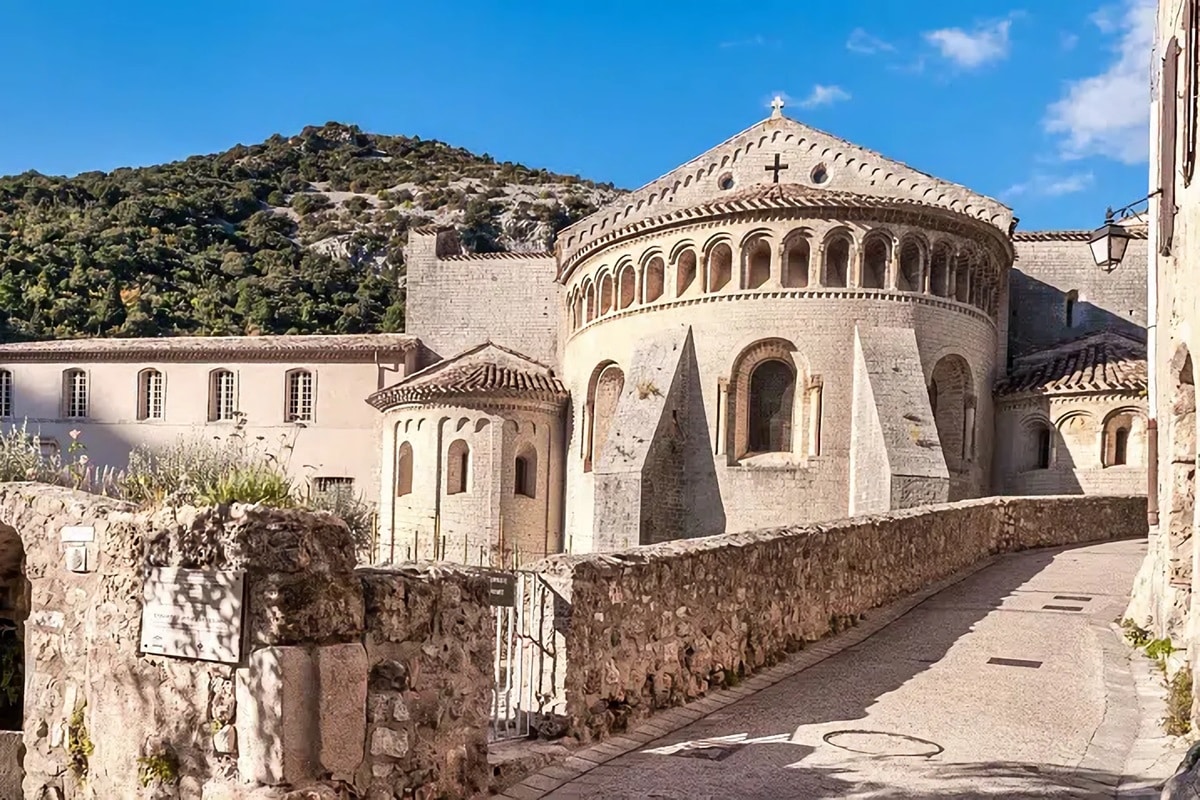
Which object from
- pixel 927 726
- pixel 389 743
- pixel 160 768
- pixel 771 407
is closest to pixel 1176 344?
pixel 927 726

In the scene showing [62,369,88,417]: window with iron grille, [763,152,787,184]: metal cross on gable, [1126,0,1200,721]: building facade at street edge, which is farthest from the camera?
[62,369,88,417]: window with iron grille

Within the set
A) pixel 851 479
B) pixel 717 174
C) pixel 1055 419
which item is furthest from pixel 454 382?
pixel 1055 419

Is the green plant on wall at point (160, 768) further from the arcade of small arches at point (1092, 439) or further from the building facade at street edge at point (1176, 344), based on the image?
the arcade of small arches at point (1092, 439)

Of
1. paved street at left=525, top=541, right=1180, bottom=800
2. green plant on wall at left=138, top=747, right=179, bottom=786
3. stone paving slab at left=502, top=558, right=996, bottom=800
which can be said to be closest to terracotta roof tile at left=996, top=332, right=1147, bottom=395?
stone paving slab at left=502, top=558, right=996, bottom=800

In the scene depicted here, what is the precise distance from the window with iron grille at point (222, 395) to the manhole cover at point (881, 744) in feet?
100

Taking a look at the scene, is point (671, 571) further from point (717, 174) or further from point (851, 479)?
point (717, 174)

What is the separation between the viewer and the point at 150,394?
36.2m

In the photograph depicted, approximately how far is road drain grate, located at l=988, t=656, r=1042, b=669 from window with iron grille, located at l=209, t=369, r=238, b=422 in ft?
95.7

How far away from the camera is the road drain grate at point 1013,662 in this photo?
10.2 meters

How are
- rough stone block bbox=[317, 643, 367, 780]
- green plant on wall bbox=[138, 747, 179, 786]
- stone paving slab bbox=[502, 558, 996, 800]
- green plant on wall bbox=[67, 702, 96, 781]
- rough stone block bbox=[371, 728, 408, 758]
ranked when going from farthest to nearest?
stone paving slab bbox=[502, 558, 996, 800] → green plant on wall bbox=[67, 702, 96, 781] → rough stone block bbox=[371, 728, 408, 758] → green plant on wall bbox=[138, 747, 179, 786] → rough stone block bbox=[317, 643, 367, 780]

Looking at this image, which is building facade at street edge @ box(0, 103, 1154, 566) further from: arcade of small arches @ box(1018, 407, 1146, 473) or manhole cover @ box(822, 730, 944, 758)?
manhole cover @ box(822, 730, 944, 758)

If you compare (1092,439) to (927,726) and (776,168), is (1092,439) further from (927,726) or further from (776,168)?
(927,726)

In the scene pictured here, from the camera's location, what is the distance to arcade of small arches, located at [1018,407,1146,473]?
25.4 m

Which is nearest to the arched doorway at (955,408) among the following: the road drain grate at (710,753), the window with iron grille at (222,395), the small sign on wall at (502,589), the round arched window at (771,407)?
the round arched window at (771,407)
